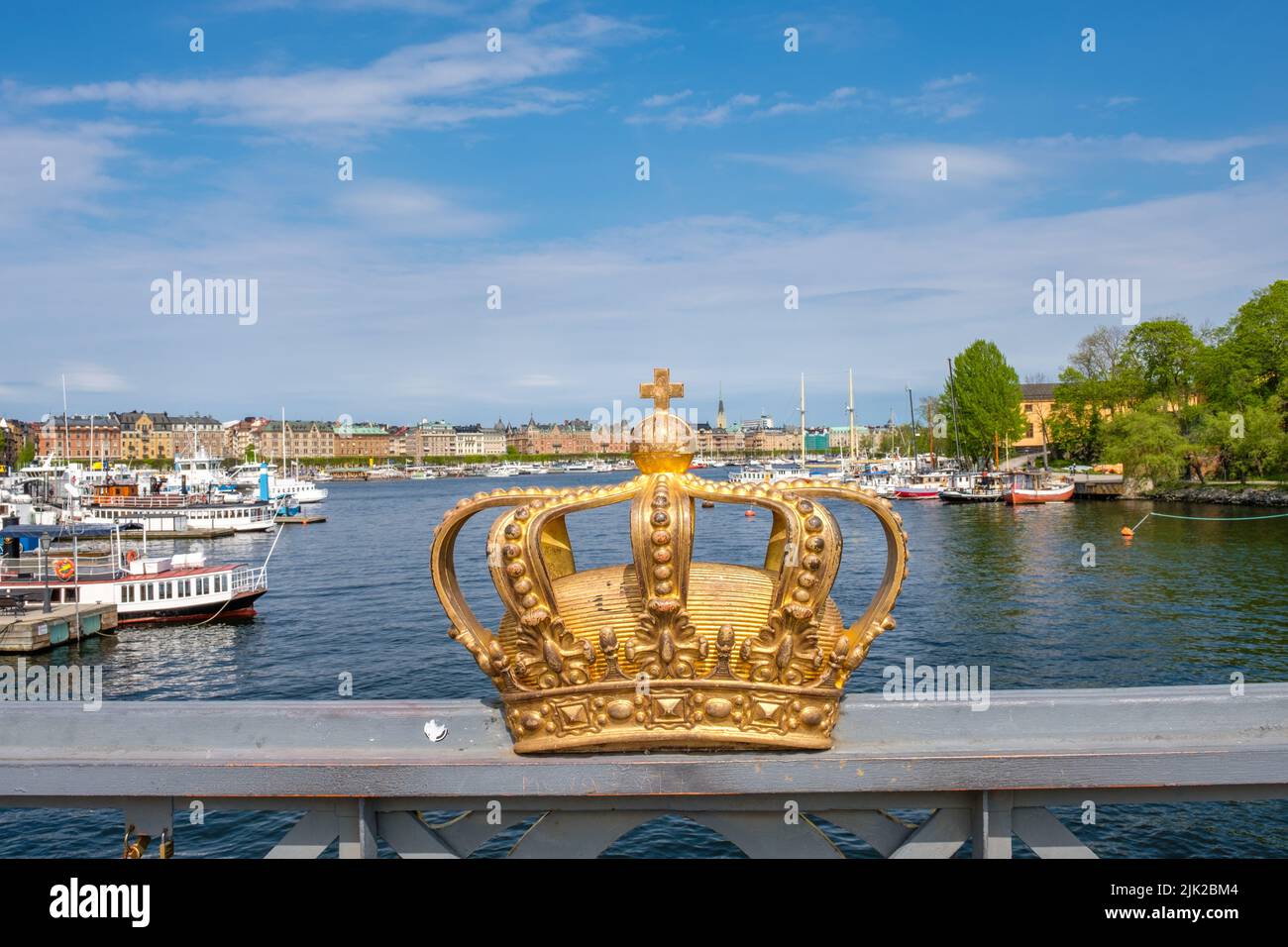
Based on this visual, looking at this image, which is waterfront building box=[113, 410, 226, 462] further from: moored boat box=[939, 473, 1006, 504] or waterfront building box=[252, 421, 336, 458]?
moored boat box=[939, 473, 1006, 504]

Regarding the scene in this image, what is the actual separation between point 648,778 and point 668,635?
20.6 inches

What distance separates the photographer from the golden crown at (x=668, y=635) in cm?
342

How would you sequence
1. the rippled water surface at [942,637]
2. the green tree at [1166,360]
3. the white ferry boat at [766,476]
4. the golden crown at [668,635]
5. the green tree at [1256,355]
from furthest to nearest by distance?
the green tree at [1166,360]
the green tree at [1256,355]
the rippled water surface at [942,637]
the white ferry boat at [766,476]
the golden crown at [668,635]

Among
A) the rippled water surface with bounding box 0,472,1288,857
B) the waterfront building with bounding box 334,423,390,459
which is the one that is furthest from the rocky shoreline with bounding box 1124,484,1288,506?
the waterfront building with bounding box 334,423,390,459

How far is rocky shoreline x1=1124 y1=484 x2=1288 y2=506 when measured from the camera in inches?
1853

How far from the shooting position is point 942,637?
2095cm

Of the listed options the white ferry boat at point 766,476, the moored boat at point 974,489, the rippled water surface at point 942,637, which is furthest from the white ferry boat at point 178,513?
the moored boat at point 974,489

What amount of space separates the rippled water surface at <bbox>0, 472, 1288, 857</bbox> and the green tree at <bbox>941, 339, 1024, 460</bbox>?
2782cm

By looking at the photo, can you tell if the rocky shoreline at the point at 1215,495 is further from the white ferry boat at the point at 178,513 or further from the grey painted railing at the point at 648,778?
the white ferry boat at the point at 178,513

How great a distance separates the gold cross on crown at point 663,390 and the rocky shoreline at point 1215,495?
52.1m

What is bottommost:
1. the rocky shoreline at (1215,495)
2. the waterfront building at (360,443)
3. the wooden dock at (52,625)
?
the wooden dock at (52,625)

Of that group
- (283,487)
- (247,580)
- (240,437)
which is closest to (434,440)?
(240,437)

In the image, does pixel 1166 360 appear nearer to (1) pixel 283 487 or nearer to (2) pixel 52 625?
(2) pixel 52 625
